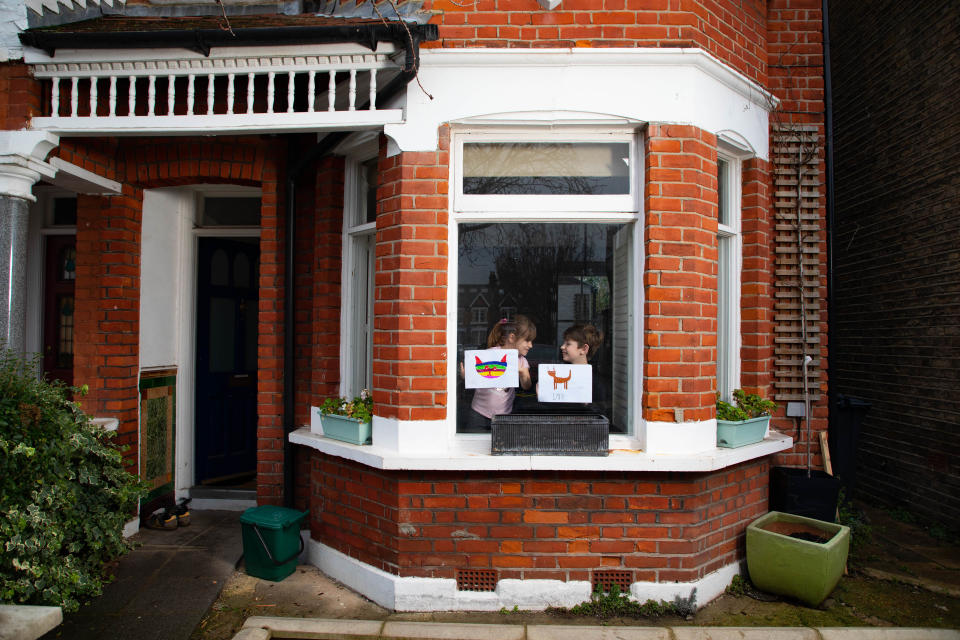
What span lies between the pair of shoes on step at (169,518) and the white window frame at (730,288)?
4.58m

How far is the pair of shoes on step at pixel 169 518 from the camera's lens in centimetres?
489

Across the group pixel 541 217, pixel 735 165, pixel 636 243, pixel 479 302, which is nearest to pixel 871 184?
pixel 735 165

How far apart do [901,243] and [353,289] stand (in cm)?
564

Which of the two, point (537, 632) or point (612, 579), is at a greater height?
point (612, 579)

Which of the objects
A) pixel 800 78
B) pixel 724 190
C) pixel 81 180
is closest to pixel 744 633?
pixel 724 190

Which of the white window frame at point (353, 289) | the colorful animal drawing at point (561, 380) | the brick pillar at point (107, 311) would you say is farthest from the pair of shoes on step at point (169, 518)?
the colorful animal drawing at point (561, 380)

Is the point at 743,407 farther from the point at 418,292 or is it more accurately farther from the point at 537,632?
the point at 418,292

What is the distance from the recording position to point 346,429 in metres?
4.12

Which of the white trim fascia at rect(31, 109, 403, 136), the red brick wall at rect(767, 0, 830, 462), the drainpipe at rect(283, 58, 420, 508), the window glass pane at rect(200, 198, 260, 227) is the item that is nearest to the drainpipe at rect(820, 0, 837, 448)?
the red brick wall at rect(767, 0, 830, 462)

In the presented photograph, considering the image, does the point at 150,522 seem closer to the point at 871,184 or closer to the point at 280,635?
the point at 280,635

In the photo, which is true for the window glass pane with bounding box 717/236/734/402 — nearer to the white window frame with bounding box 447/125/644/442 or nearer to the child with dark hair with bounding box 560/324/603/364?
the white window frame with bounding box 447/125/644/442

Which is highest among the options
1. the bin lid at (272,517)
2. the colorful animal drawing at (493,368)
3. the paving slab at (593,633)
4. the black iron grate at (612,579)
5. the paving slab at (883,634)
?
the colorful animal drawing at (493,368)

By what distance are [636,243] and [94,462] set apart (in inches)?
144

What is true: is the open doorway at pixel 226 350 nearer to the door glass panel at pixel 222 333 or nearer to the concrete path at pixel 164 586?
the door glass panel at pixel 222 333
